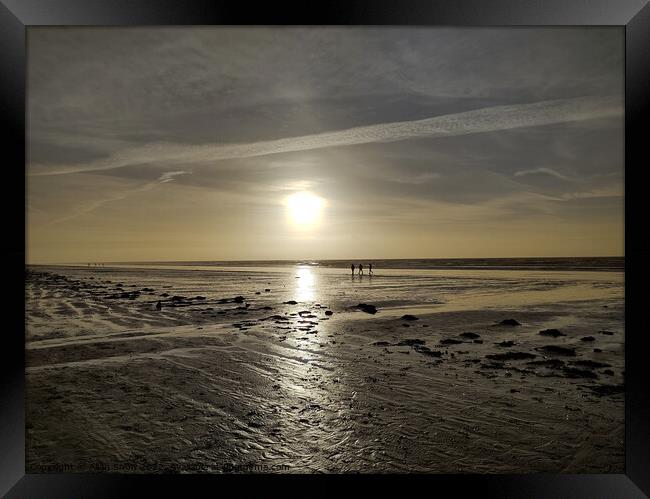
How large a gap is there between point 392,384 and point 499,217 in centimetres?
183

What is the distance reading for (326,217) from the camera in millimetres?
2947

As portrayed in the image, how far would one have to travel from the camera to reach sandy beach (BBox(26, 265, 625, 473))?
225 centimetres

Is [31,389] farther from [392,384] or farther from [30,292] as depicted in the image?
[392,384]

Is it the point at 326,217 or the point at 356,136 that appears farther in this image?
the point at 326,217

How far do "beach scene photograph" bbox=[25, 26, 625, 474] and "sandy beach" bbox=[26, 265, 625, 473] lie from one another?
0.05 ft

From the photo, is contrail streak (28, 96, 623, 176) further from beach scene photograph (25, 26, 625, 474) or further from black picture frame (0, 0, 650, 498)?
black picture frame (0, 0, 650, 498)

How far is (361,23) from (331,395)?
2718 mm

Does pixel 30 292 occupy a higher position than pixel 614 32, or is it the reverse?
pixel 614 32

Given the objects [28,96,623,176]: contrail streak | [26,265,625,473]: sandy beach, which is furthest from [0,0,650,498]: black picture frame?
[28,96,623,176]: contrail streak

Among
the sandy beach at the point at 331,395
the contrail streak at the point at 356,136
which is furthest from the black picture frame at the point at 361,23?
the contrail streak at the point at 356,136

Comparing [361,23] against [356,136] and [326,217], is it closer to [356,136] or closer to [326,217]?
[356,136]

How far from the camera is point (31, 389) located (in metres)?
2.37

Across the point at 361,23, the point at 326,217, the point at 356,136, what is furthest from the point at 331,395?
the point at 361,23
